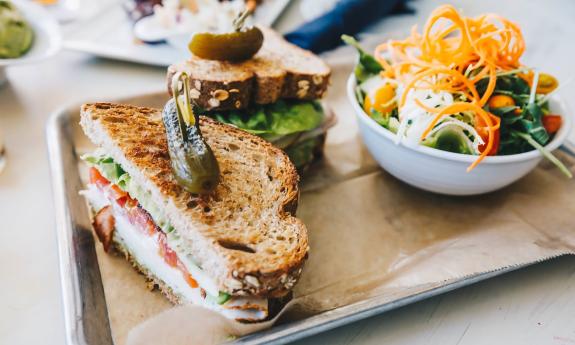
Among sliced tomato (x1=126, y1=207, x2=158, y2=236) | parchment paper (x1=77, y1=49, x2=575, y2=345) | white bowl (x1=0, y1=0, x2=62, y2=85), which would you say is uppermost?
white bowl (x1=0, y1=0, x2=62, y2=85)

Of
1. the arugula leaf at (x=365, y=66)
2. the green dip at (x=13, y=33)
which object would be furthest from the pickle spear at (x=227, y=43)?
the green dip at (x=13, y=33)

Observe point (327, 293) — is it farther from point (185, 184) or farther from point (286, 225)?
point (185, 184)

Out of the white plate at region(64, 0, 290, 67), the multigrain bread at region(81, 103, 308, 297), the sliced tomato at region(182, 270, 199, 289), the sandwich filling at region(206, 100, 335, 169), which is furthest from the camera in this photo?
the white plate at region(64, 0, 290, 67)

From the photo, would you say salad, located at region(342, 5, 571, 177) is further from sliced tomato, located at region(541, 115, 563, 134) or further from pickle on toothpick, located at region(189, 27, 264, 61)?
pickle on toothpick, located at region(189, 27, 264, 61)

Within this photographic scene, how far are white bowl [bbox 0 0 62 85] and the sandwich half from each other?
1029 mm

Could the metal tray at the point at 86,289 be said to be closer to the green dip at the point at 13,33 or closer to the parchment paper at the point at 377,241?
the parchment paper at the point at 377,241

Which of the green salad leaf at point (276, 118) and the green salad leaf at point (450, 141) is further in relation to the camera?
the green salad leaf at point (276, 118)

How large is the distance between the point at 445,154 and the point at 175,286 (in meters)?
0.92

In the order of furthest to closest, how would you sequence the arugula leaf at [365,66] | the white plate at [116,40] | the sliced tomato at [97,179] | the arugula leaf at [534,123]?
the white plate at [116,40], the arugula leaf at [365,66], the arugula leaf at [534,123], the sliced tomato at [97,179]

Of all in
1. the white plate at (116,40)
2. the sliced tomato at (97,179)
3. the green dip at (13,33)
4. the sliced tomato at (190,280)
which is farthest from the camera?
the white plate at (116,40)

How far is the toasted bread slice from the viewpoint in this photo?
1727 millimetres

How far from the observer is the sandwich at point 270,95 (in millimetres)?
1739

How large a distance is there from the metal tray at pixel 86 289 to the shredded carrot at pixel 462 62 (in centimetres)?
53

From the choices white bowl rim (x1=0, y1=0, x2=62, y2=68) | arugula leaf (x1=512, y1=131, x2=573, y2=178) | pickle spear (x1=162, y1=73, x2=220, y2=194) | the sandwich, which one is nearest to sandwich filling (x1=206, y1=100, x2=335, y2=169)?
→ the sandwich
